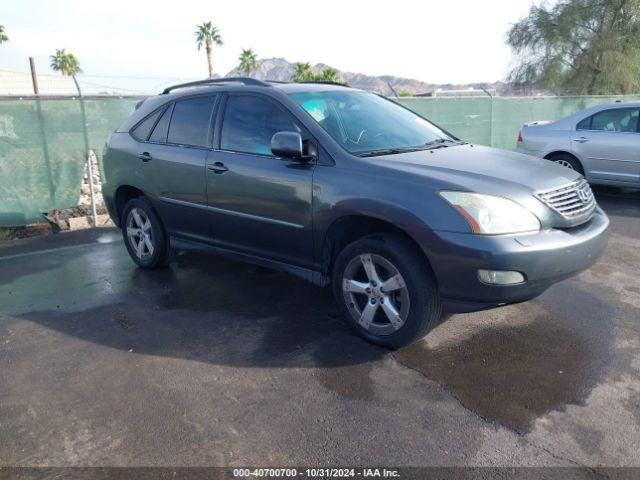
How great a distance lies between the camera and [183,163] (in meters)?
4.79

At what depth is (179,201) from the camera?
194 inches

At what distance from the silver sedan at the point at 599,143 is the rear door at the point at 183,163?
6647 mm

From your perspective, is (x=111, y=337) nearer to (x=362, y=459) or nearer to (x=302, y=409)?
(x=302, y=409)

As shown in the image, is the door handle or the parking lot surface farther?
the door handle

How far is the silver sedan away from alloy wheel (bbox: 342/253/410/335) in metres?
6.61

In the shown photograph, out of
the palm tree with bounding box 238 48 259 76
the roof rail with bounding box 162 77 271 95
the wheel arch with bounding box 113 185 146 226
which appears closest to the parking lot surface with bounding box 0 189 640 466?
the wheel arch with bounding box 113 185 146 226

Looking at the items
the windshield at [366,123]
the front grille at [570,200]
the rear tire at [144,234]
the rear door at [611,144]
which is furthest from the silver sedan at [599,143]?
the rear tire at [144,234]

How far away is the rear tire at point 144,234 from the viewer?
17.5 ft

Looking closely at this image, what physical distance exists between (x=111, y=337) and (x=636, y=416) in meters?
3.48

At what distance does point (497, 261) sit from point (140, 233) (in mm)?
3803

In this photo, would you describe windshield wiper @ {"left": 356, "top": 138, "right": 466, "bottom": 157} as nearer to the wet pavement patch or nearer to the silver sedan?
the wet pavement patch

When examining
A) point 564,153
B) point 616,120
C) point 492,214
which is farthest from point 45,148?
point 616,120

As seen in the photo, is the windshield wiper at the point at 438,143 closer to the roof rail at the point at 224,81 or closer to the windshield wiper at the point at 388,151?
the windshield wiper at the point at 388,151

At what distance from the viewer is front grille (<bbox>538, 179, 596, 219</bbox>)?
133 inches
